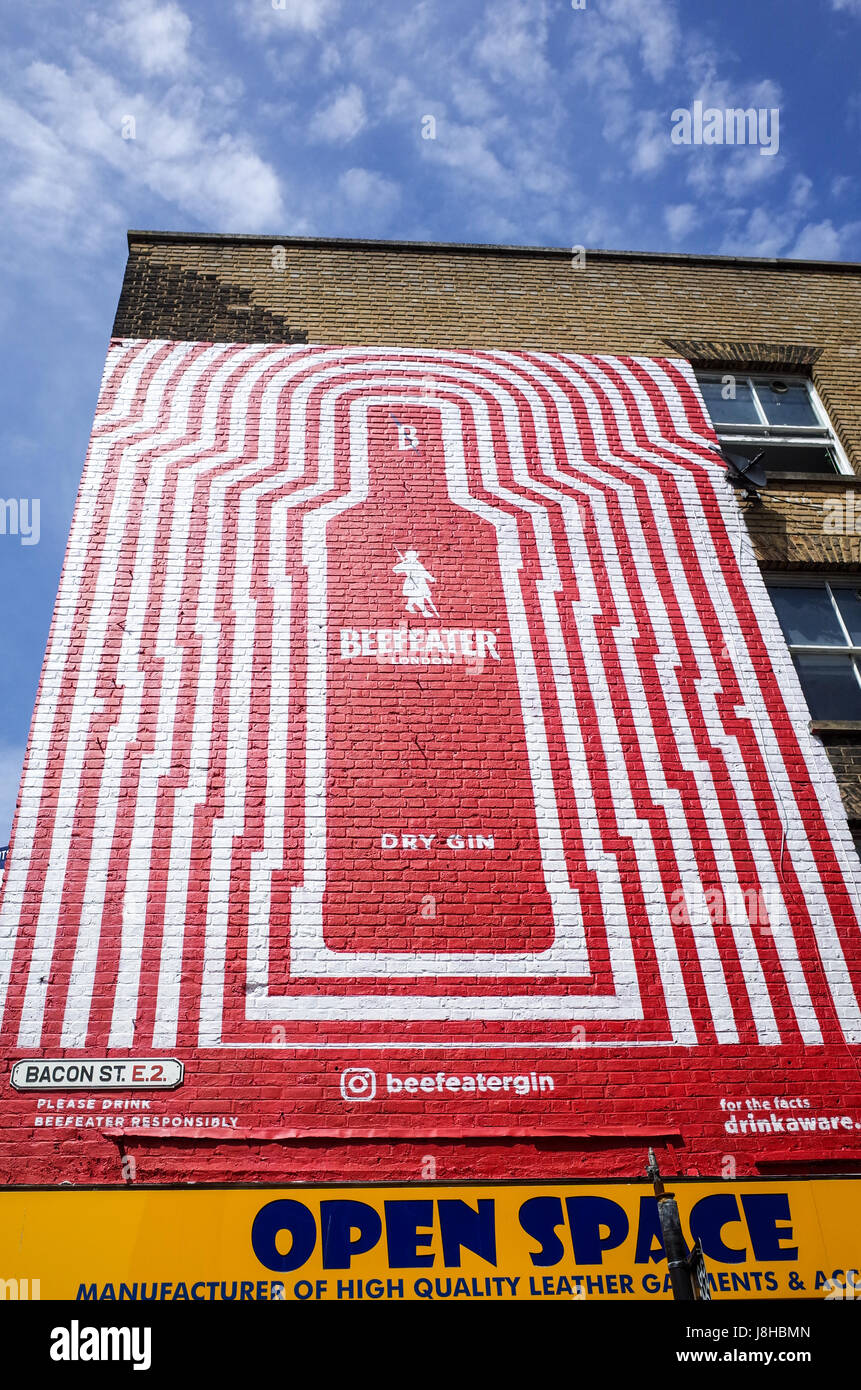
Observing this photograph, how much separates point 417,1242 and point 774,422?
9.16 meters

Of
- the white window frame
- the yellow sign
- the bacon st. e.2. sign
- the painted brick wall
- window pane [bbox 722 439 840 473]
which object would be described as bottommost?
the yellow sign

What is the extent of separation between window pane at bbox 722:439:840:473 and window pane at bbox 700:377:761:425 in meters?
0.39

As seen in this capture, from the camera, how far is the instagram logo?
19.9 feet

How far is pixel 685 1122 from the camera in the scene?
6.14 meters

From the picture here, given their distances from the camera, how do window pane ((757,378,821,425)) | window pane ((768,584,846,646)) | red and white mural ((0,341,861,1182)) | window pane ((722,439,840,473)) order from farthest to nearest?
1. window pane ((757,378,821,425))
2. window pane ((722,439,840,473))
3. window pane ((768,584,846,646))
4. red and white mural ((0,341,861,1182))

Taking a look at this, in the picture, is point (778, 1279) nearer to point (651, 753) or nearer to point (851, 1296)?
point (851, 1296)

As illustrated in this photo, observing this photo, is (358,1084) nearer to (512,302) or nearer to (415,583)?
(415,583)

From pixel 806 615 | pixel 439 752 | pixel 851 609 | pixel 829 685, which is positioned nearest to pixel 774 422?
pixel 851 609

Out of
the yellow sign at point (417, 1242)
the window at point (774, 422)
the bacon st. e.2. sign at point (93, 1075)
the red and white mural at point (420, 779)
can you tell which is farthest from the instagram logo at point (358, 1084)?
the window at point (774, 422)

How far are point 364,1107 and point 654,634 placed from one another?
15.7ft

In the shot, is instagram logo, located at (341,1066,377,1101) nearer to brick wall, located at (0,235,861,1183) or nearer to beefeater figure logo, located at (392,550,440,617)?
brick wall, located at (0,235,861,1183)

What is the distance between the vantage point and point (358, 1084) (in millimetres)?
6098

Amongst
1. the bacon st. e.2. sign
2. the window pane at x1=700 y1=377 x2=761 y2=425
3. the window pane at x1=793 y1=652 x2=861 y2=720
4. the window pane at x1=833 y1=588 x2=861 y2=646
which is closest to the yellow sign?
the bacon st. e.2. sign
